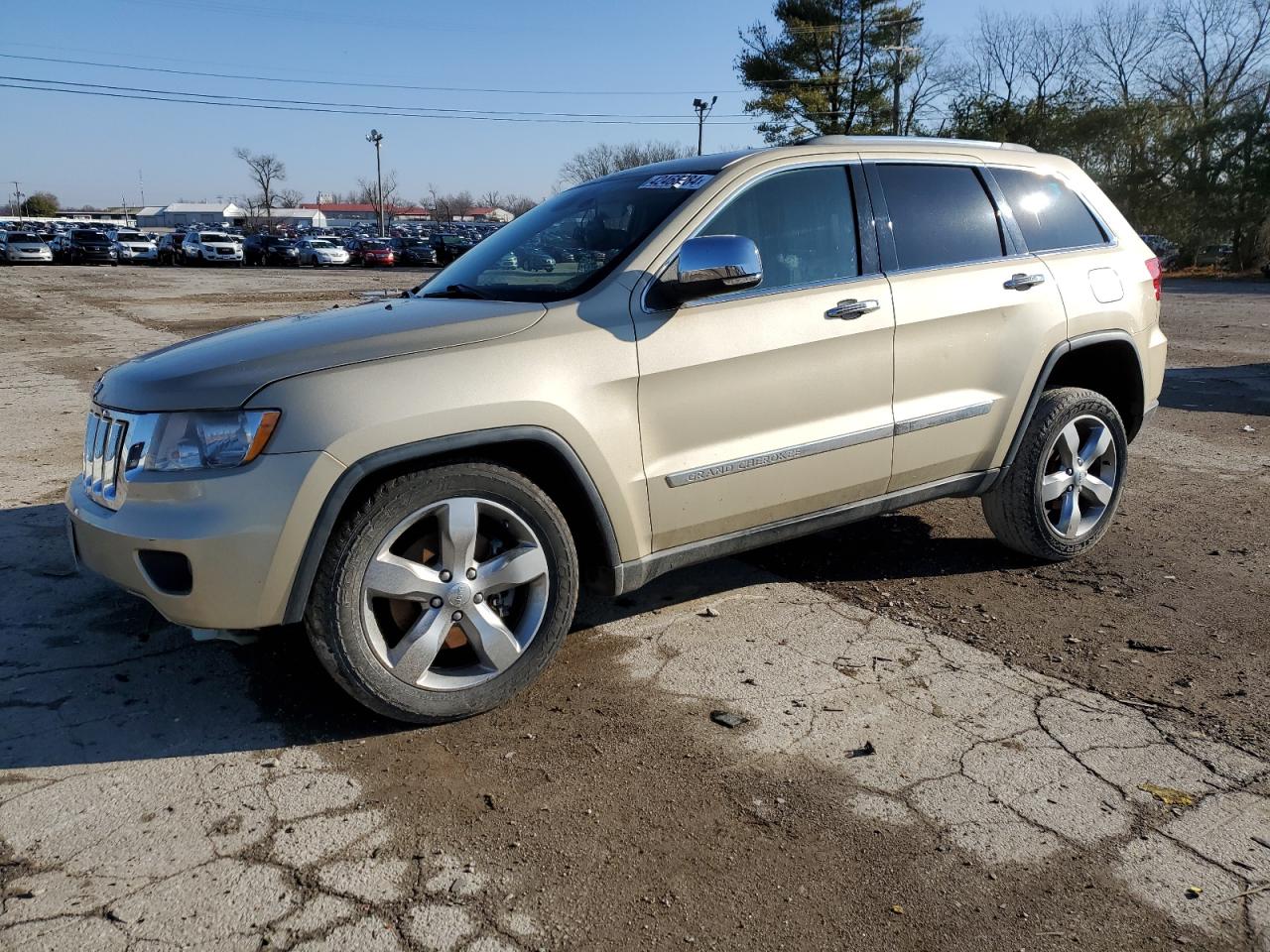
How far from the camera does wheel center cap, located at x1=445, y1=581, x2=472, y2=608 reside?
3180mm

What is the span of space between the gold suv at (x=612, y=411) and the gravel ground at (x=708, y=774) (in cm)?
39

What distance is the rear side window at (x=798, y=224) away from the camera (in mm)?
3777

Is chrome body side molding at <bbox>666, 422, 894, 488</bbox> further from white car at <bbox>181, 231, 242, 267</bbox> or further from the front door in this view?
white car at <bbox>181, 231, 242, 267</bbox>

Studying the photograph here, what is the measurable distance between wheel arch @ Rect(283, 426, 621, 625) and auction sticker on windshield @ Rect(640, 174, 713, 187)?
3.99ft

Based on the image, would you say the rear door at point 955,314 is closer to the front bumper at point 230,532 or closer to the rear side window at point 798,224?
the rear side window at point 798,224

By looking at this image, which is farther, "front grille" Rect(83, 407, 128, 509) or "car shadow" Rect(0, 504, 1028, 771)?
"car shadow" Rect(0, 504, 1028, 771)

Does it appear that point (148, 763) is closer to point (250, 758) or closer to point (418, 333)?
point (250, 758)

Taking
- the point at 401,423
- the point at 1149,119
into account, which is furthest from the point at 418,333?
the point at 1149,119

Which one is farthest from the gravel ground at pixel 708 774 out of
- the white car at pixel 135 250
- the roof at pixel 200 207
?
the roof at pixel 200 207

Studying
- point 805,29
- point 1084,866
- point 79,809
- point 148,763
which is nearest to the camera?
point 1084,866

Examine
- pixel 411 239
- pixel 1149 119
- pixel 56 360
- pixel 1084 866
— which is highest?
pixel 1149 119

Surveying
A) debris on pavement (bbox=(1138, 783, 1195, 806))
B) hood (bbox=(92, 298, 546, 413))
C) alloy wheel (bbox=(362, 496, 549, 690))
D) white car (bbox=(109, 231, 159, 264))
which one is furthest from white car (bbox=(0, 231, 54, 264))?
debris on pavement (bbox=(1138, 783, 1195, 806))

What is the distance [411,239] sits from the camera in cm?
4734

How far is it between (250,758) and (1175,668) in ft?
10.5
